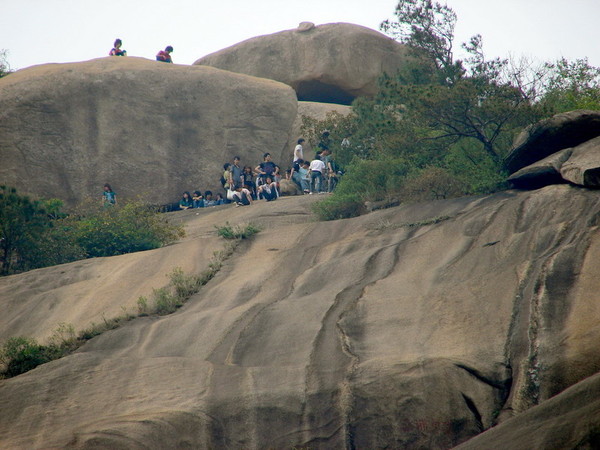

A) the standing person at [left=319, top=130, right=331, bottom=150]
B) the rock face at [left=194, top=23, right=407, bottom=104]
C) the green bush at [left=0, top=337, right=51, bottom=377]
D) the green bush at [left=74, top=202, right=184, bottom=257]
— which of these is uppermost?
the rock face at [left=194, top=23, right=407, bottom=104]

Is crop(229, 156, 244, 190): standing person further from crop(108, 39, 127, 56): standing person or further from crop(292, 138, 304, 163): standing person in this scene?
crop(108, 39, 127, 56): standing person

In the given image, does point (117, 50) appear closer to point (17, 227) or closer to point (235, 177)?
point (235, 177)

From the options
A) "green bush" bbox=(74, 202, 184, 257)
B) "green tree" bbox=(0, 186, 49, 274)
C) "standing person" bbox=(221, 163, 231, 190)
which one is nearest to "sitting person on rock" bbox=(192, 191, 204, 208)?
"standing person" bbox=(221, 163, 231, 190)

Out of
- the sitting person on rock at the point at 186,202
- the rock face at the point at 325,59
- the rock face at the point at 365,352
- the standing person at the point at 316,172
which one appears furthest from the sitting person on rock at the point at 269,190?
the rock face at the point at 325,59

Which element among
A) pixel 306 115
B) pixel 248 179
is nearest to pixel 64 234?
pixel 248 179

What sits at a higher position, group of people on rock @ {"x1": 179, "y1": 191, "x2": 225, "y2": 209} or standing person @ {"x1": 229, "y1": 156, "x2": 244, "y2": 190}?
standing person @ {"x1": 229, "y1": 156, "x2": 244, "y2": 190}

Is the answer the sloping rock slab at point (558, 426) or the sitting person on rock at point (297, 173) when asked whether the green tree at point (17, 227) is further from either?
the sloping rock slab at point (558, 426)

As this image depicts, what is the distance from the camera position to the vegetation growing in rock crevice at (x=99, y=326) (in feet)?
44.4

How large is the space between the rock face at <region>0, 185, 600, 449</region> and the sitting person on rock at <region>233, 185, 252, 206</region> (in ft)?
33.1

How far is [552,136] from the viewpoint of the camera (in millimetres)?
16031

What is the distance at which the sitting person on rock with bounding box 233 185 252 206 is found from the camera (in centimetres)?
2528

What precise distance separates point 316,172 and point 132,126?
8.02 meters

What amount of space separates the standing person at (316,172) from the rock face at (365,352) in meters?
10.5

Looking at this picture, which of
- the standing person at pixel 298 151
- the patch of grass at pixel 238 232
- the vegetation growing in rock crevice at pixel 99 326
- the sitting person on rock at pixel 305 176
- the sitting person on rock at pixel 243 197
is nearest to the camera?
the vegetation growing in rock crevice at pixel 99 326
